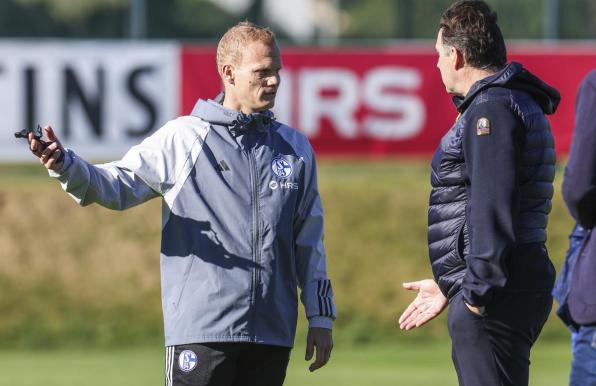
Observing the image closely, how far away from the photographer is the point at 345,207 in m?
13.0

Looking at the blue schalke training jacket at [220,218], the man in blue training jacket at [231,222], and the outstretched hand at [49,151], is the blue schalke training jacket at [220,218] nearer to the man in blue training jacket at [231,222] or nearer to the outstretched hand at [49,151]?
the man in blue training jacket at [231,222]

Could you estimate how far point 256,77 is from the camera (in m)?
4.89

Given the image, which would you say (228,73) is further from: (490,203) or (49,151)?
(490,203)

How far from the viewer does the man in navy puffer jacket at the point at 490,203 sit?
4434mm

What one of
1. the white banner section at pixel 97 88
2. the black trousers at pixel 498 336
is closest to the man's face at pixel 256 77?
the black trousers at pixel 498 336

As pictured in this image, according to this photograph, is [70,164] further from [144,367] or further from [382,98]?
[382,98]

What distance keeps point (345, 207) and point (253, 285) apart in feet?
27.2

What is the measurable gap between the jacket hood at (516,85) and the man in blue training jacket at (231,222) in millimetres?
768

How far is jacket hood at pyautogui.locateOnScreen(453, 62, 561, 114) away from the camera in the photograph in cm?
456

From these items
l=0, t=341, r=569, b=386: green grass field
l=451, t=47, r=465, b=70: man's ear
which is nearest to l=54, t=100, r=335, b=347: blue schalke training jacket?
l=451, t=47, r=465, b=70: man's ear

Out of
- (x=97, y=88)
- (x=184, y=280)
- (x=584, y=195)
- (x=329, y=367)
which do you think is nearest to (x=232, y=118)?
(x=184, y=280)

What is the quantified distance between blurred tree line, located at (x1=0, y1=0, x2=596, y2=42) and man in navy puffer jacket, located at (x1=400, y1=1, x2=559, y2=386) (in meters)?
9.76

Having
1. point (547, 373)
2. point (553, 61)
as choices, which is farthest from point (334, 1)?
point (547, 373)

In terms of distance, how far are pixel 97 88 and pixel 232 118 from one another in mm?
8580
